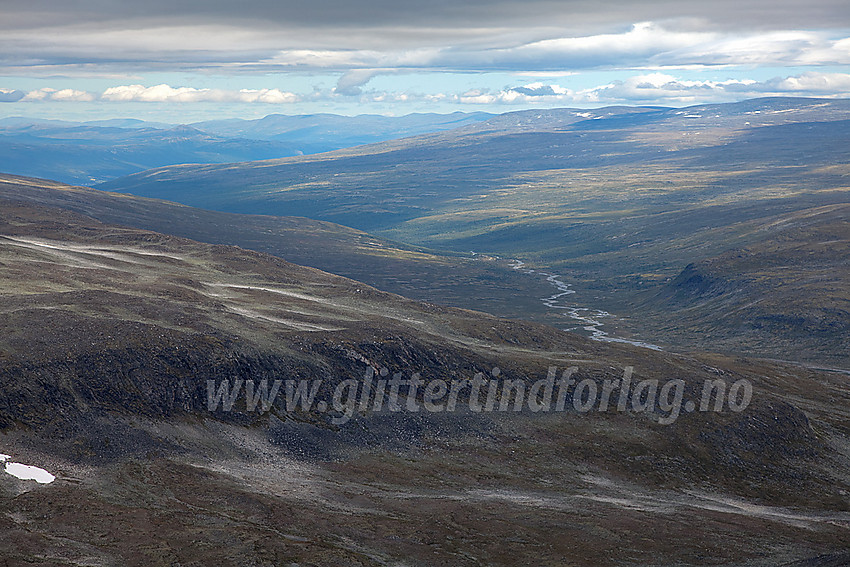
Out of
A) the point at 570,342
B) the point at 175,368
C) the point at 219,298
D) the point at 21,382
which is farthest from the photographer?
the point at 570,342

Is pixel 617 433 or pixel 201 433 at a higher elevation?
pixel 201 433

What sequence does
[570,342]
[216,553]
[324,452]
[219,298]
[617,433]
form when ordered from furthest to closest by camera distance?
[570,342] < [219,298] < [617,433] < [324,452] < [216,553]

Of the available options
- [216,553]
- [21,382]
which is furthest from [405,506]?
[21,382]

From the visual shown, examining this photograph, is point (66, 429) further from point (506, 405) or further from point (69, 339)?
point (506, 405)

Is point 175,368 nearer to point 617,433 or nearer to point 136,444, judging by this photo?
point 136,444

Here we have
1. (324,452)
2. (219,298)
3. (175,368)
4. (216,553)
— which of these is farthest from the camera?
(219,298)

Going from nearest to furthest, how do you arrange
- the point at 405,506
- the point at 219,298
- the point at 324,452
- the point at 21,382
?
the point at 405,506 → the point at 21,382 → the point at 324,452 → the point at 219,298

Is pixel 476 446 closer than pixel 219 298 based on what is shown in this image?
Yes

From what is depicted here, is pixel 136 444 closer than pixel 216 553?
No

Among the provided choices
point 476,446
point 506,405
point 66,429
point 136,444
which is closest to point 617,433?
point 506,405
